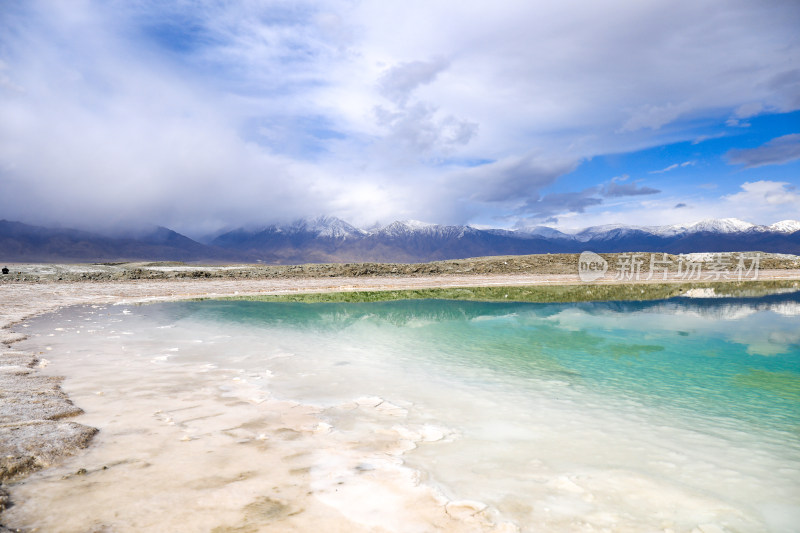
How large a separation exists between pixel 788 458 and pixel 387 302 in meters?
23.6

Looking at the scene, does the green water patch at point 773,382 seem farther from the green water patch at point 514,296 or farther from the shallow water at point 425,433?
the green water patch at point 514,296

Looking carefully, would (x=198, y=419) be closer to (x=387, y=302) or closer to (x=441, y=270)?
(x=387, y=302)

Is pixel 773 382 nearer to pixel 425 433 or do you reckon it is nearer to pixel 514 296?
pixel 425 433

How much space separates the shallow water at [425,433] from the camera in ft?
15.7

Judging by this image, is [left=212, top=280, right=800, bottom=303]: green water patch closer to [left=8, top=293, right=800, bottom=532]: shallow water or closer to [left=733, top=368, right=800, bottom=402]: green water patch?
[left=8, top=293, right=800, bottom=532]: shallow water

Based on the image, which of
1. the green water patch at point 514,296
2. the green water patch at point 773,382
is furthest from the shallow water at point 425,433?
the green water patch at point 514,296

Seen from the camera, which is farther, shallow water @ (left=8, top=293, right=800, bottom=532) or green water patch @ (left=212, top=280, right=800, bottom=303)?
green water patch @ (left=212, top=280, right=800, bottom=303)

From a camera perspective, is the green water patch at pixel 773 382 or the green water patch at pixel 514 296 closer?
the green water patch at pixel 773 382

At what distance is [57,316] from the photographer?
67.9 ft

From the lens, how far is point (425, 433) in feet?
23.9

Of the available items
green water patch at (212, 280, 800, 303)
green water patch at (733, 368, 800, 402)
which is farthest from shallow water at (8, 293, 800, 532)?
green water patch at (212, 280, 800, 303)

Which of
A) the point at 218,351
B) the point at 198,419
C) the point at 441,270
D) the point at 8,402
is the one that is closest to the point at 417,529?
the point at 198,419

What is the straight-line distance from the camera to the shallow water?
15.7ft

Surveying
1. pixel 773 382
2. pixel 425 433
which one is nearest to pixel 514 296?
pixel 773 382
